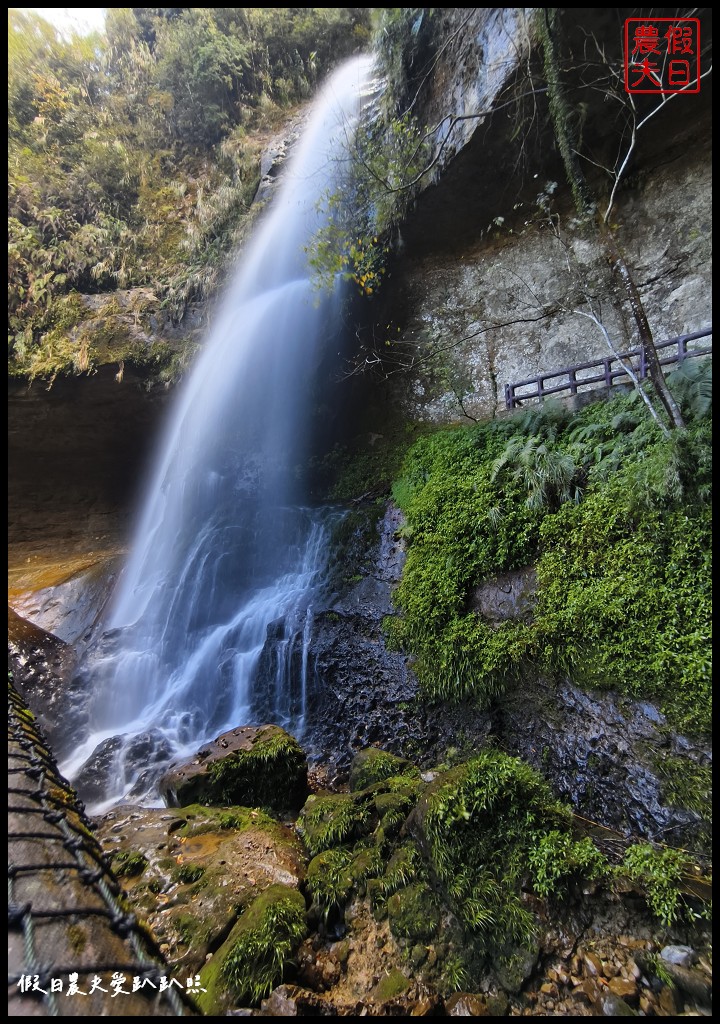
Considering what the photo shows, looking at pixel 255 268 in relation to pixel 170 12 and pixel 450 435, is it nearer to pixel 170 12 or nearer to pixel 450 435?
pixel 450 435

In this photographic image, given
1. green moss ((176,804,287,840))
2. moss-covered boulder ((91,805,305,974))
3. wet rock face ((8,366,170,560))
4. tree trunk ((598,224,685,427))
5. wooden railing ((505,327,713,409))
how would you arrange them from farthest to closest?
1. wet rock face ((8,366,170,560))
2. wooden railing ((505,327,713,409))
3. tree trunk ((598,224,685,427))
4. green moss ((176,804,287,840))
5. moss-covered boulder ((91,805,305,974))

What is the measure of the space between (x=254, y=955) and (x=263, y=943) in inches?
3.3

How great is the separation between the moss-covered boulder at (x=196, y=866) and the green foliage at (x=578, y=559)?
2.42m

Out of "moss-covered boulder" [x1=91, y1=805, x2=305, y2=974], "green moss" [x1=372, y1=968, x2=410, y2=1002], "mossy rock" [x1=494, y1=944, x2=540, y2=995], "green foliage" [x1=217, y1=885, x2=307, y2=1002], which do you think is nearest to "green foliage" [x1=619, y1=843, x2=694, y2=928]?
"mossy rock" [x1=494, y1=944, x2=540, y2=995]

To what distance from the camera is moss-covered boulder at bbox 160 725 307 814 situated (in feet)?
15.4

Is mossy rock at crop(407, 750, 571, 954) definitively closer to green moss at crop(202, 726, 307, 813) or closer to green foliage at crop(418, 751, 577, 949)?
green foliage at crop(418, 751, 577, 949)

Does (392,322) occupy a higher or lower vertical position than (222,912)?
higher

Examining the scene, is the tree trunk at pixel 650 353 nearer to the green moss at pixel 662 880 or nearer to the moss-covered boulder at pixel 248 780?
the green moss at pixel 662 880

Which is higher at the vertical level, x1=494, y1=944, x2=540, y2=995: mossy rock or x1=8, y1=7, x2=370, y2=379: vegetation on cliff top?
x1=8, y1=7, x2=370, y2=379: vegetation on cliff top

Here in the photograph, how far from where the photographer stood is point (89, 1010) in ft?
4.95

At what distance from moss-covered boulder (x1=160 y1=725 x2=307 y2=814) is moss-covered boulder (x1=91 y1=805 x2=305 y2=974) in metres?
0.20

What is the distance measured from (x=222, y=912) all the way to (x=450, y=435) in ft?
25.1

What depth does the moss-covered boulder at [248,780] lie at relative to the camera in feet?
15.4

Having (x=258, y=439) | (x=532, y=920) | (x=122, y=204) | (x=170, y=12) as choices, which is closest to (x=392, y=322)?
(x=258, y=439)
